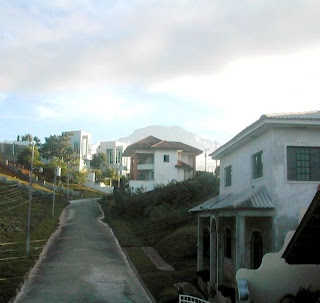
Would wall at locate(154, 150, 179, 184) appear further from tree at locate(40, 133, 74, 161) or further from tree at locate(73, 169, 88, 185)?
tree at locate(40, 133, 74, 161)

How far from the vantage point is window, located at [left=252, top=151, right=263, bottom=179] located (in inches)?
616

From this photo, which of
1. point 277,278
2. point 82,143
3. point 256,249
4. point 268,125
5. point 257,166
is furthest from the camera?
point 82,143

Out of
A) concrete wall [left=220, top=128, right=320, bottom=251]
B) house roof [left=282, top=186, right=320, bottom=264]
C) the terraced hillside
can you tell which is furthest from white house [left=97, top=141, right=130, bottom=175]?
house roof [left=282, top=186, right=320, bottom=264]

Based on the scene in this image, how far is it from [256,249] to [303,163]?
3178 millimetres

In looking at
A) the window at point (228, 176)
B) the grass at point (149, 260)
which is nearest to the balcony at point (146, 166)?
the grass at point (149, 260)

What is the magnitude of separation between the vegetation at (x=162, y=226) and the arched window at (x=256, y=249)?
282cm

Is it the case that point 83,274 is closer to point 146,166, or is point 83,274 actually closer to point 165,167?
point 165,167

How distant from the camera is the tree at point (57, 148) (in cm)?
7600

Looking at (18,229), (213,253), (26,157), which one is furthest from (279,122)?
(26,157)

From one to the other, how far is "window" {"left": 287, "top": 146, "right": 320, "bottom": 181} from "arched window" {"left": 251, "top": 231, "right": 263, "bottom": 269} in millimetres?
2206

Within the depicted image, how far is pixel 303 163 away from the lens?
14.4 metres

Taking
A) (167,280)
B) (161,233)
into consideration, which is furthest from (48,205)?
(167,280)

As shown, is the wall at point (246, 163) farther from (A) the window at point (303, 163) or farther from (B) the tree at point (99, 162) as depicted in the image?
(B) the tree at point (99, 162)

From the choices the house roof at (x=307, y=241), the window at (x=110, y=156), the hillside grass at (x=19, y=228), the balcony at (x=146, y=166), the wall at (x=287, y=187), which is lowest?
the hillside grass at (x=19, y=228)
